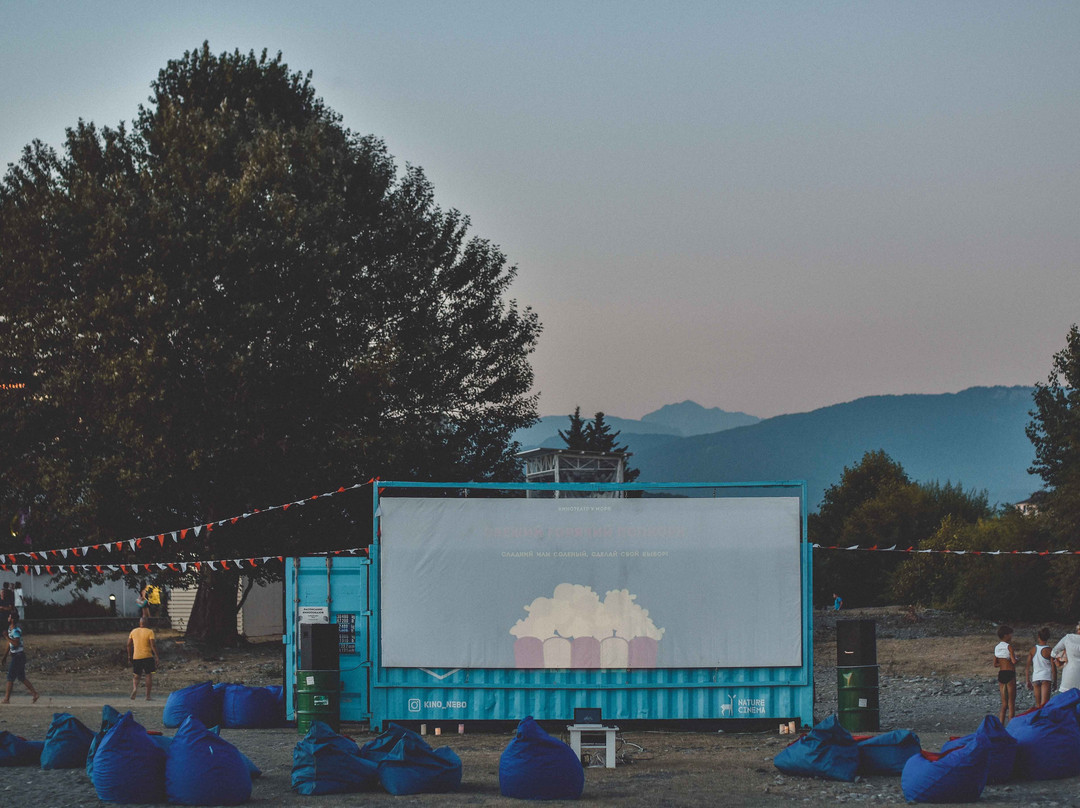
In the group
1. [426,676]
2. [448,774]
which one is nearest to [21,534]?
[426,676]

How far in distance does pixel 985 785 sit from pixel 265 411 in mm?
19257

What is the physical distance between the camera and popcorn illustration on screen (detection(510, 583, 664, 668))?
16.2m

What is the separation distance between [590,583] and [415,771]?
5.28 metres

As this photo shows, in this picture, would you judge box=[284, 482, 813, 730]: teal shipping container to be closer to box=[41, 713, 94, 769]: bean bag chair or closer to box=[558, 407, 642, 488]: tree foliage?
box=[41, 713, 94, 769]: bean bag chair

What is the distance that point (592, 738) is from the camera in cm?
1390

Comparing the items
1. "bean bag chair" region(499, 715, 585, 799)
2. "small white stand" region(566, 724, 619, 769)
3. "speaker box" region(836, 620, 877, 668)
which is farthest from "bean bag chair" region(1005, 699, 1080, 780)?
"bean bag chair" region(499, 715, 585, 799)

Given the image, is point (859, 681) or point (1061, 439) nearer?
point (859, 681)

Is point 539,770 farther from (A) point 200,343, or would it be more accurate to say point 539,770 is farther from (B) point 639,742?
(A) point 200,343

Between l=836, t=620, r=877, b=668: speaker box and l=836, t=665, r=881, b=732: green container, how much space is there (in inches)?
4.1

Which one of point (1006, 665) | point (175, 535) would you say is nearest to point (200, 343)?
point (175, 535)

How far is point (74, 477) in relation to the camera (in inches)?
1051

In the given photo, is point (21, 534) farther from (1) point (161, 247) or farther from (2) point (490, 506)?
(2) point (490, 506)

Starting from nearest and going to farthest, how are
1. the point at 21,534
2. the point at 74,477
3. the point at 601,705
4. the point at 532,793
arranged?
the point at 532,793 → the point at 601,705 → the point at 74,477 → the point at 21,534

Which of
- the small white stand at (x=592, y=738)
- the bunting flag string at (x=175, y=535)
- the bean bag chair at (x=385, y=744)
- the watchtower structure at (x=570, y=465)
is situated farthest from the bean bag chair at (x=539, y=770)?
the watchtower structure at (x=570, y=465)
